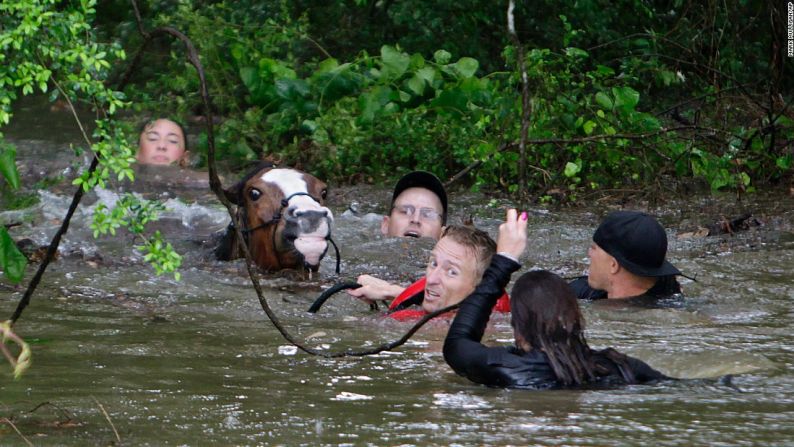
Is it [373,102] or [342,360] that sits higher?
[373,102]

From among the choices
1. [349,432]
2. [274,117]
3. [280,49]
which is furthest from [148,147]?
[349,432]

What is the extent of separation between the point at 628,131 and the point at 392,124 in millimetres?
2382

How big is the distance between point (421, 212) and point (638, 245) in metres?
2.41

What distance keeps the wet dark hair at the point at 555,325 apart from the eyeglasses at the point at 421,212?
4167mm

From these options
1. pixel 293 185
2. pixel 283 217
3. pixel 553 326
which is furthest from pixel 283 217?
pixel 553 326

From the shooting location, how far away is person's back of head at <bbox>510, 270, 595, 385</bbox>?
552 centimetres

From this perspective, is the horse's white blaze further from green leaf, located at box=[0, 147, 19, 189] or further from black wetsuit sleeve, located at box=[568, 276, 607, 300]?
green leaf, located at box=[0, 147, 19, 189]

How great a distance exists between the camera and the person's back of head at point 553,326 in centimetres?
552

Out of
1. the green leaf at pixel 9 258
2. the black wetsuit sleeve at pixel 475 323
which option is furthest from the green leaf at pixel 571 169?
the green leaf at pixel 9 258

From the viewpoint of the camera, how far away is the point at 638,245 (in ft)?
25.4

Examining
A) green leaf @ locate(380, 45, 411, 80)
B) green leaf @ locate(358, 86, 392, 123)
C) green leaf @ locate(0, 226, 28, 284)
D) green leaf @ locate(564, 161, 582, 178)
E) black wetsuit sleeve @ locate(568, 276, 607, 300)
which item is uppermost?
green leaf @ locate(380, 45, 411, 80)

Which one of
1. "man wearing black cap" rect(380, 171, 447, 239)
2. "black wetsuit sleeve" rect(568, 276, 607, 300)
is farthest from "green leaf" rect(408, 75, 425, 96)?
"black wetsuit sleeve" rect(568, 276, 607, 300)

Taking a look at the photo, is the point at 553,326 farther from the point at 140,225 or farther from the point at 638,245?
the point at 638,245

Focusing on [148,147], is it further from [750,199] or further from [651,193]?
[750,199]
